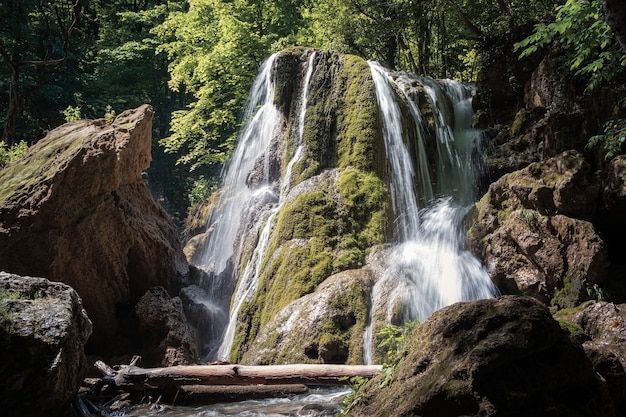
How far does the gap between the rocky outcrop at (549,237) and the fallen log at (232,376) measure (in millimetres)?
3580

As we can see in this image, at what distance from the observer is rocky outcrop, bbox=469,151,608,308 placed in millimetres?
6828

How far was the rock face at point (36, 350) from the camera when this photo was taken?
160 inches

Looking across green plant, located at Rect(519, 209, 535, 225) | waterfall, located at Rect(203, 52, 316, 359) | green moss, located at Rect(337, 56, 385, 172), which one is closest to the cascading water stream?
waterfall, located at Rect(203, 52, 316, 359)

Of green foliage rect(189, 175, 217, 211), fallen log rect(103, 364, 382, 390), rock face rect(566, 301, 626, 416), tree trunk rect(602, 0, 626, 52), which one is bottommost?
fallen log rect(103, 364, 382, 390)

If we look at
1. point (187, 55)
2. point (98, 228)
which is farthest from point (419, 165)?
point (187, 55)

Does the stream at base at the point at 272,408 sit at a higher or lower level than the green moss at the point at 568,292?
lower

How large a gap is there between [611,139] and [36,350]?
839 centimetres

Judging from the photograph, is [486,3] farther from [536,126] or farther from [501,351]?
[501,351]

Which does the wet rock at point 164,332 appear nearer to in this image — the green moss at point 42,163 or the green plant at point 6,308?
the green moss at point 42,163

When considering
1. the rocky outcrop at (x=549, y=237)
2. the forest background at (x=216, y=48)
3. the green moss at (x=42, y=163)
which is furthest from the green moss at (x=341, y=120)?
the green moss at (x=42, y=163)

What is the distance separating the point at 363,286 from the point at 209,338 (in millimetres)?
4579

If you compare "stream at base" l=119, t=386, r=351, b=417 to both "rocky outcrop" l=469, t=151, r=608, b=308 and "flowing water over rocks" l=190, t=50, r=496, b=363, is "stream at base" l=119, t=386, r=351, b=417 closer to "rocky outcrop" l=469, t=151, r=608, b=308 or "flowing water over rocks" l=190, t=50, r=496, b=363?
"flowing water over rocks" l=190, t=50, r=496, b=363

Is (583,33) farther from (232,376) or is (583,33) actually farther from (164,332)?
(164,332)

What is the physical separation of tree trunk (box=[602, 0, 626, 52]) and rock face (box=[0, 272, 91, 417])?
5.29 meters
